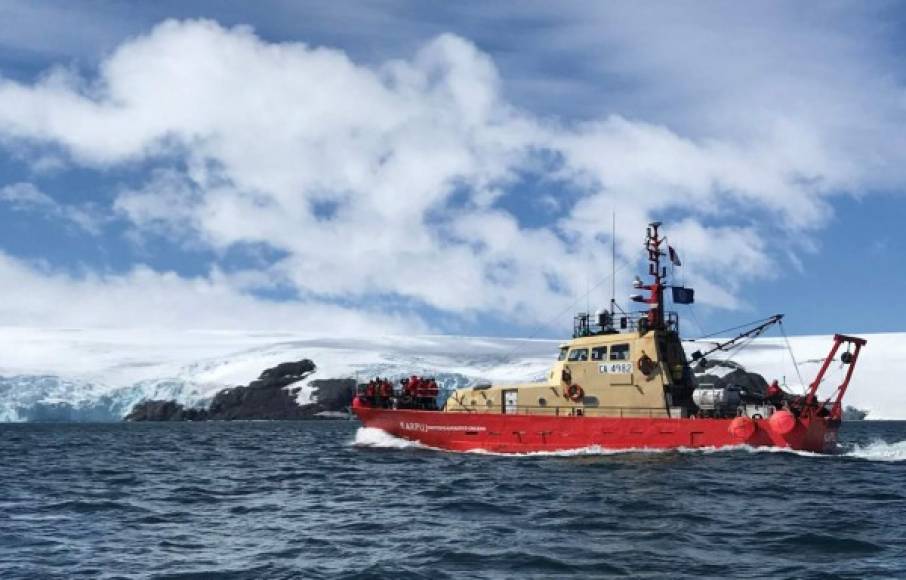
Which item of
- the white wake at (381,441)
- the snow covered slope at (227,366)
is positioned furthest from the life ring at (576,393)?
the snow covered slope at (227,366)

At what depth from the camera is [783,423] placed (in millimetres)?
31125

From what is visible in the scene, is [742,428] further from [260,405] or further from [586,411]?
[260,405]

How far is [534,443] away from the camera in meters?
33.4

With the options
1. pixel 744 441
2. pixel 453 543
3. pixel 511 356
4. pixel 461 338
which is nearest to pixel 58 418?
pixel 511 356

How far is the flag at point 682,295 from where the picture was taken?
3469 cm

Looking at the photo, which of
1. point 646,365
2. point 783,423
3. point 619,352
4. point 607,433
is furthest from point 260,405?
point 783,423

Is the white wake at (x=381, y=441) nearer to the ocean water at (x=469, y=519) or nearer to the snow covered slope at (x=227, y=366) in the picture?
the ocean water at (x=469, y=519)

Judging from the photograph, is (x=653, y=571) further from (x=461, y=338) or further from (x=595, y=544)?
(x=461, y=338)

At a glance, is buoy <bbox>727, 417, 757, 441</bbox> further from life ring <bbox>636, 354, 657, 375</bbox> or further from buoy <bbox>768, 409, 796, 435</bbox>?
life ring <bbox>636, 354, 657, 375</bbox>

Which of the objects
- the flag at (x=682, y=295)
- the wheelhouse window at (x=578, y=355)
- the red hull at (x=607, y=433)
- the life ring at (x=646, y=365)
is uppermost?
the flag at (x=682, y=295)

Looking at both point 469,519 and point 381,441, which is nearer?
Answer: point 469,519

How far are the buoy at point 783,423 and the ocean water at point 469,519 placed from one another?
1285mm

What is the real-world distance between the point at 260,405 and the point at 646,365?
8346 centimetres

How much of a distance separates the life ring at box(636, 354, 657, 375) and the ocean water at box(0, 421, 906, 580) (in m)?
3.55
